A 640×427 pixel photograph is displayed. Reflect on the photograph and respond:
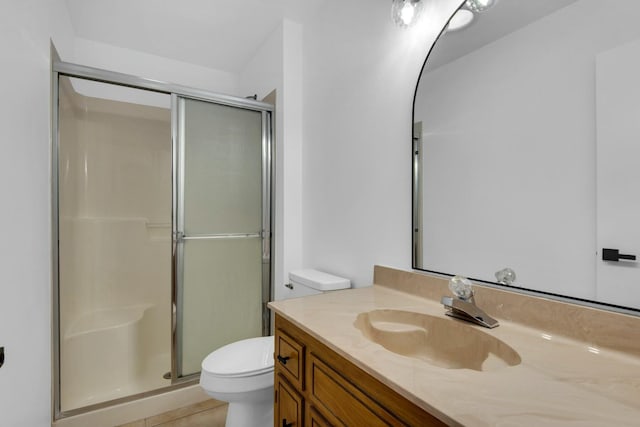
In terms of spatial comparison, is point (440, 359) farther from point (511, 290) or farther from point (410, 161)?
point (410, 161)

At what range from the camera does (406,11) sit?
1.31 m

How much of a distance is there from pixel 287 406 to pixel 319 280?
2.33 feet

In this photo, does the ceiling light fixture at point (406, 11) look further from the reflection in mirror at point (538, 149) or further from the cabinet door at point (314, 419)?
the cabinet door at point (314, 419)

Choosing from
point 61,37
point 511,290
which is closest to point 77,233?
point 61,37

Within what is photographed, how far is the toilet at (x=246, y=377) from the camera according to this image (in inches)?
56.5

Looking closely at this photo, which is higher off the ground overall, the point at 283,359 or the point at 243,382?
the point at 283,359

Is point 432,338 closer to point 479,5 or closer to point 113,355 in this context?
point 479,5

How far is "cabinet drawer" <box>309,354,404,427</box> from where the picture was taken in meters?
0.70

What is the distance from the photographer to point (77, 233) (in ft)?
8.25

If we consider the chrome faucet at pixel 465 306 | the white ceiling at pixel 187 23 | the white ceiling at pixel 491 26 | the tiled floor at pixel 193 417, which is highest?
the white ceiling at pixel 187 23

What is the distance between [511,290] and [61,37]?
2.70 metres

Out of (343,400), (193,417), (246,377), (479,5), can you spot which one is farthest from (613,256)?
(193,417)
